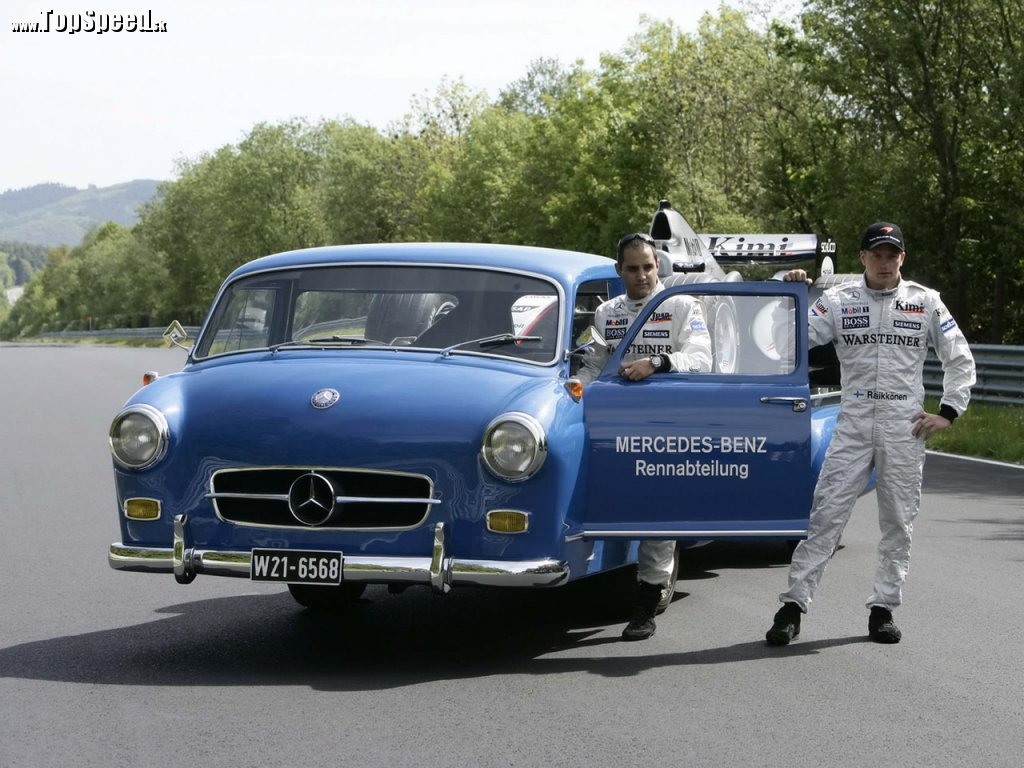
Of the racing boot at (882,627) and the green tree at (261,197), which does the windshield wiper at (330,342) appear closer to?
the racing boot at (882,627)

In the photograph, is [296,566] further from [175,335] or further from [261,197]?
[261,197]

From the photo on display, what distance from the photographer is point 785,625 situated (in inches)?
286

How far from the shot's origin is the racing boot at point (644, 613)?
7.44 m

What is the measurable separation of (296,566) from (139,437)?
3.23 ft

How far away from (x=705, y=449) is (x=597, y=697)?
127cm

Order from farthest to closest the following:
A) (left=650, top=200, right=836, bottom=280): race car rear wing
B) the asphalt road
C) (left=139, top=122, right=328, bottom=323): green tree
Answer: (left=139, top=122, right=328, bottom=323): green tree
(left=650, top=200, right=836, bottom=280): race car rear wing
the asphalt road

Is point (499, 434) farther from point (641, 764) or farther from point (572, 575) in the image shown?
point (641, 764)

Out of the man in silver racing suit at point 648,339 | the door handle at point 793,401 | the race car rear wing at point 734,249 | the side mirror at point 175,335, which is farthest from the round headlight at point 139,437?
the race car rear wing at point 734,249

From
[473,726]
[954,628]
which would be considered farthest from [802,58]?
[473,726]

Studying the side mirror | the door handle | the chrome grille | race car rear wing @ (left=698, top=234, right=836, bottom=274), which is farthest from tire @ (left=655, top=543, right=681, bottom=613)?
race car rear wing @ (left=698, top=234, right=836, bottom=274)

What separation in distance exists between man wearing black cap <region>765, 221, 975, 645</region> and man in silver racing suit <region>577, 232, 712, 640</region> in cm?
54

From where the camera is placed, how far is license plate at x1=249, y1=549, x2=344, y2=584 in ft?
21.5

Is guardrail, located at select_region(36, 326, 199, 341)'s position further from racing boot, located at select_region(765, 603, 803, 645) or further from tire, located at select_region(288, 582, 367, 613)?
racing boot, located at select_region(765, 603, 803, 645)

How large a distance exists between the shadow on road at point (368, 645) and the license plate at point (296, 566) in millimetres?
416
